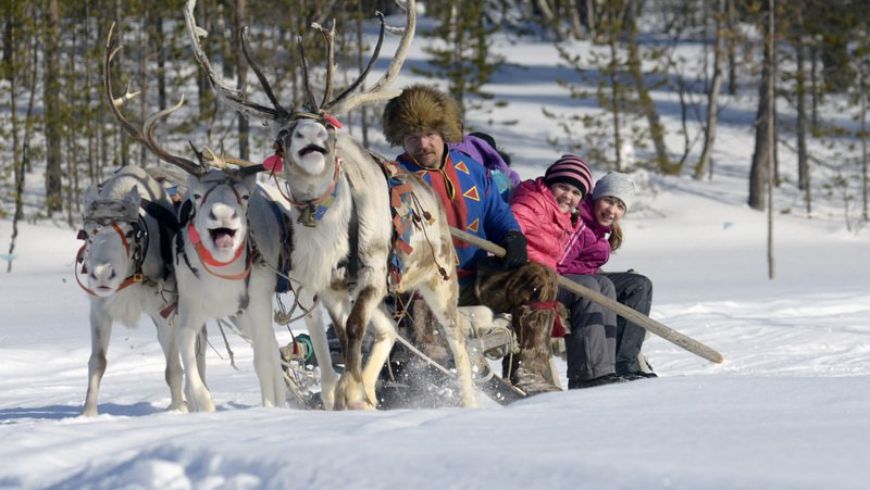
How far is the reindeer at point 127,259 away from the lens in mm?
6117

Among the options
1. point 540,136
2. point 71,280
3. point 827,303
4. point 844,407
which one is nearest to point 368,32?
point 540,136

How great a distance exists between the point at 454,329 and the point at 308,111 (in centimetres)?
150

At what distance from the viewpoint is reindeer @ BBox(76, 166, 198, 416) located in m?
6.12

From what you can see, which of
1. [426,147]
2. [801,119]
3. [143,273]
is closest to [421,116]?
[426,147]

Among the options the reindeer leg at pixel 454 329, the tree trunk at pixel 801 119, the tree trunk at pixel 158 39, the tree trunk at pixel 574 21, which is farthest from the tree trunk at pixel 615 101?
the reindeer leg at pixel 454 329

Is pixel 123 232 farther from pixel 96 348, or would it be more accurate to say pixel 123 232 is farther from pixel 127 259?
pixel 96 348

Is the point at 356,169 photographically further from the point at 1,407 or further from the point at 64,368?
the point at 64,368

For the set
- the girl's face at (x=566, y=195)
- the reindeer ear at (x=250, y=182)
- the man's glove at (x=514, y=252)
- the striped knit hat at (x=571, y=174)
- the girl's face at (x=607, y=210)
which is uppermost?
the reindeer ear at (x=250, y=182)

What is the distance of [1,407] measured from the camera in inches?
309

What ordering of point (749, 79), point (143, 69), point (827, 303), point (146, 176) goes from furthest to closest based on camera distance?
1. point (749, 79)
2. point (143, 69)
3. point (827, 303)
4. point (146, 176)

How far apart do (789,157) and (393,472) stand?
31.7 meters

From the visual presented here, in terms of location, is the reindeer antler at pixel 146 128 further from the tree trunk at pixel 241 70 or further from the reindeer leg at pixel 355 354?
the tree trunk at pixel 241 70

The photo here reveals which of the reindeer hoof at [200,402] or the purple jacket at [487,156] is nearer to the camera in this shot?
the reindeer hoof at [200,402]

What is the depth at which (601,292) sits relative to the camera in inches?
293
